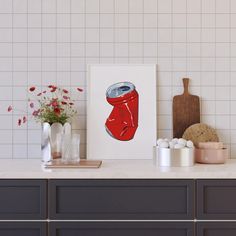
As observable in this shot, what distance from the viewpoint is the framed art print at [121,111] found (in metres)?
2.39

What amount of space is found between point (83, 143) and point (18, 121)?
47 cm

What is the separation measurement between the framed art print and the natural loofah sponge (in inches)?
8.9

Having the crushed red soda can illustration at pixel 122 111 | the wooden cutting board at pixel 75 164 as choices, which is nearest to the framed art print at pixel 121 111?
the crushed red soda can illustration at pixel 122 111

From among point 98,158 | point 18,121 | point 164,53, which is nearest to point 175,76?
point 164,53

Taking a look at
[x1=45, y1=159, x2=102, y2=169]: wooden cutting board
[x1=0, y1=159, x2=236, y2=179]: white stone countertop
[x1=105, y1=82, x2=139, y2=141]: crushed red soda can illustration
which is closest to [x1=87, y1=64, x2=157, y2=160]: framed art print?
[x1=105, y1=82, x2=139, y2=141]: crushed red soda can illustration
